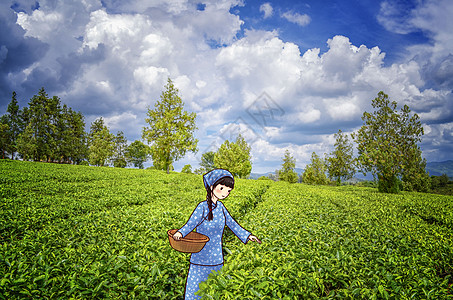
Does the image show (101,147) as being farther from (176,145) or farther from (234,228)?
(234,228)

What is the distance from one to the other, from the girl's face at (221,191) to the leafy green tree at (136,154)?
2286 inches

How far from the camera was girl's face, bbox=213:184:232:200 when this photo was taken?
2.77m

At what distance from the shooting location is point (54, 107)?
41.8 meters

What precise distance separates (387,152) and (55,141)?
51.6 metres

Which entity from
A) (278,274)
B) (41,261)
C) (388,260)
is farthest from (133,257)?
(388,260)

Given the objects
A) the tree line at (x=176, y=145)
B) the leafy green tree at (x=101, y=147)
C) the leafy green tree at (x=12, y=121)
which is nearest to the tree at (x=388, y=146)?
the tree line at (x=176, y=145)

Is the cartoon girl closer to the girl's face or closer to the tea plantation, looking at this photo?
the girl's face

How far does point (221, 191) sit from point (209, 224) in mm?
494

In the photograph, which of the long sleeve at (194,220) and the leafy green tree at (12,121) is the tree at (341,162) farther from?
the leafy green tree at (12,121)

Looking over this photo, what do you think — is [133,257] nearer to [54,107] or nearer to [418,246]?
[418,246]

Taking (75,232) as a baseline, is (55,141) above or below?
above

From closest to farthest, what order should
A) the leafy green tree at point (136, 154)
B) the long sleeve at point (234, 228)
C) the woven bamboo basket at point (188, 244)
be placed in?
the woven bamboo basket at point (188, 244), the long sleeve at point (234, 228), the leafy green tree at point (136, 154)

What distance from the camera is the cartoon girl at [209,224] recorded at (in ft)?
9.10

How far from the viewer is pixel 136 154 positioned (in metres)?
59.9
